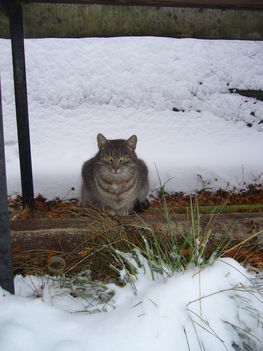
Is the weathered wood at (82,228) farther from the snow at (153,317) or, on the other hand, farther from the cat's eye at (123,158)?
the cat's eye at (123,158)

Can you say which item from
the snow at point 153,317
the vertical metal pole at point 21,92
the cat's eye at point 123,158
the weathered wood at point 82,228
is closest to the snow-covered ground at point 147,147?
the snow at point 153,317

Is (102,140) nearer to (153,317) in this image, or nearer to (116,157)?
(116,157)

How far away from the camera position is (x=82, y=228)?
264 centimetres

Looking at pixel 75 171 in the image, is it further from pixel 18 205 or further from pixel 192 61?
pixel 192 61

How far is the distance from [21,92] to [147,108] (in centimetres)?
345

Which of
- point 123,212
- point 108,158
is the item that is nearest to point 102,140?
point 108,158

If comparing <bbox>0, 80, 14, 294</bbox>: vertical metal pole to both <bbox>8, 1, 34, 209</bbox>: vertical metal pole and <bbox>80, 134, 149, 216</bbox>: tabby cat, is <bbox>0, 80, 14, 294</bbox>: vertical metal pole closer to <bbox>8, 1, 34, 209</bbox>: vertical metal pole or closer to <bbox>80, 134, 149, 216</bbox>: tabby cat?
<bbox>80, 134, 149, 216</bbox>: tabby cat

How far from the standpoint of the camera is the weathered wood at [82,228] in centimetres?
259

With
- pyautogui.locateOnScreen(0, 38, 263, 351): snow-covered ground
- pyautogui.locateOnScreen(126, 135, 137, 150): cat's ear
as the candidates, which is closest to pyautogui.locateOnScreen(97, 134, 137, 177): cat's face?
pyautogui.locateOnScreen(126, 135, 137, 150): cat's ear

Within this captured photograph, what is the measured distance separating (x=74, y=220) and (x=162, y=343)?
1.27m

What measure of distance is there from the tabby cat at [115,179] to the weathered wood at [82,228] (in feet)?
2.34

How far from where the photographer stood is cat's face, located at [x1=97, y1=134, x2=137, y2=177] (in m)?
3.43

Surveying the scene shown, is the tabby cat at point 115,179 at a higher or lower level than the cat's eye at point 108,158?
lower

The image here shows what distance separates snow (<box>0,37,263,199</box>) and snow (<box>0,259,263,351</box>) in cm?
257
